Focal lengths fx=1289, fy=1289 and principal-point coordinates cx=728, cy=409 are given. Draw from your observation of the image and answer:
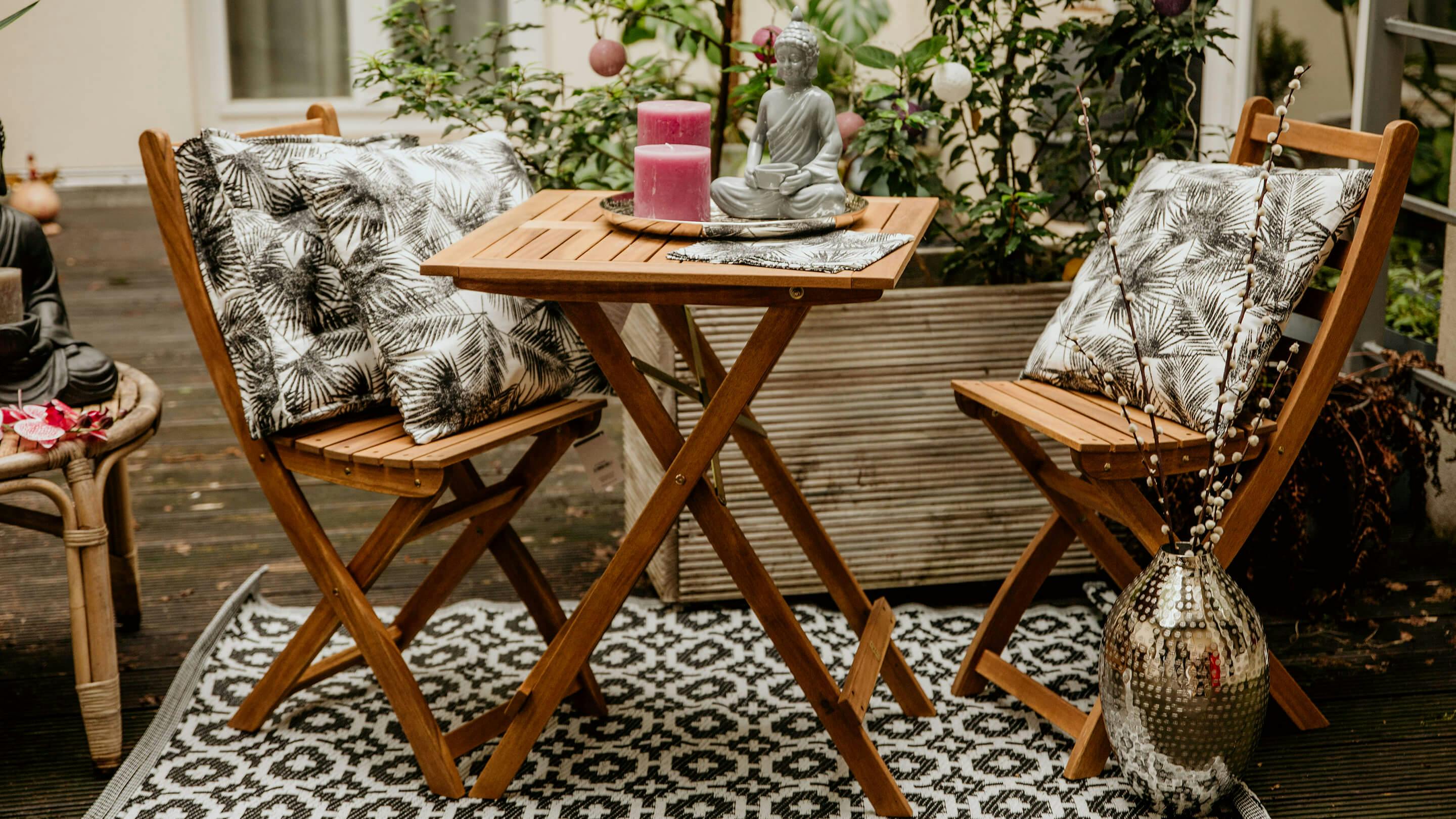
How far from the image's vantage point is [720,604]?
268 centimetres

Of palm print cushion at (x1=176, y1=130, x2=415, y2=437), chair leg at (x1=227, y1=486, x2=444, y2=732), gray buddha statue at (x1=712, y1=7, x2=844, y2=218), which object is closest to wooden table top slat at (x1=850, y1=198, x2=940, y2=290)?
gray buddha statue at (x1=712, y1=7, x2=844, y2=218)

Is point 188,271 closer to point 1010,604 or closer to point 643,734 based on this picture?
point 643,734

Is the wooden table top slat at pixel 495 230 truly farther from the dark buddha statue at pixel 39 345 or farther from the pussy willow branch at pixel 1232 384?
the pussy willow branch at pixel 1232 384

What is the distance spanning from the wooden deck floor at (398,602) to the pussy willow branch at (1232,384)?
471mm

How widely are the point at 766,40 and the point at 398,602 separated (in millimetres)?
1380

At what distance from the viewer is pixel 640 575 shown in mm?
1911

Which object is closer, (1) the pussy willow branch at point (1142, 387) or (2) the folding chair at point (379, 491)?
(1) the pussy willow branch at point (1142, 387)

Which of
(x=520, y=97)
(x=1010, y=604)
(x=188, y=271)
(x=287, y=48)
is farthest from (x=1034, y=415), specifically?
(x=287, y=48)

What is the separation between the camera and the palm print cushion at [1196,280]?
188 centimetres

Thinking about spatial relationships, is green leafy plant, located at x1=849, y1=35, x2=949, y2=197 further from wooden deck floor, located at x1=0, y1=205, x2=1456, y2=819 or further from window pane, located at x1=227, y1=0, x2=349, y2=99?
window pane, located at x1=227, y1=0, x2=349, y2=99

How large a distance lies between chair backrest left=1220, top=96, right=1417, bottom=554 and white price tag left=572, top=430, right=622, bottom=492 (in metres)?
0.99

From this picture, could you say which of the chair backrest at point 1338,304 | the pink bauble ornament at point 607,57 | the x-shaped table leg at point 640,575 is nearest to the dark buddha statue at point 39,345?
the x-shaped table leg at point 640,575

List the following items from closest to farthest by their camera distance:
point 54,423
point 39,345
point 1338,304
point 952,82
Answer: point 1338,304, point 54,423, point 39,345, point 952,82

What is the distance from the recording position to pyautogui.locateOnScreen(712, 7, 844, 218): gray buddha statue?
188cm
